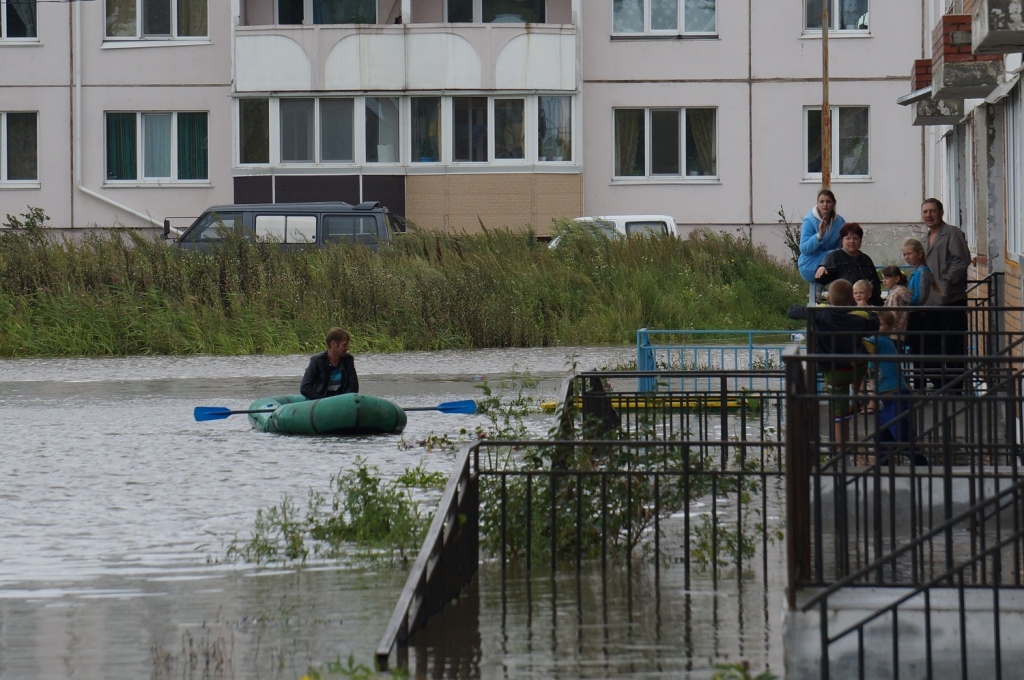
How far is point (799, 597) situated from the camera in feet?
18.2

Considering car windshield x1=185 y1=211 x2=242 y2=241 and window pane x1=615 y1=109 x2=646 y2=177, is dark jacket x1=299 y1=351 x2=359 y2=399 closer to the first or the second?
car windshield x1=185 y1=211 x2=242 y2=241

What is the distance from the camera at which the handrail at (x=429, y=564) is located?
18.3 ft

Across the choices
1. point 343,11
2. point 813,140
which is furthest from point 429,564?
point 343,11

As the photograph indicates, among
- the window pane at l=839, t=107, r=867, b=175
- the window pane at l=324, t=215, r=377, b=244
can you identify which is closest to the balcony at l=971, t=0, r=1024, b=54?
the window pane at l=324, t=215, r=377, b=244

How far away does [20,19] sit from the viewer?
39.2 m

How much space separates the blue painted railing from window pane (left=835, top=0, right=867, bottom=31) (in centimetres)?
1654

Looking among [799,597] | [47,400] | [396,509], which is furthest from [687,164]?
[799,597]

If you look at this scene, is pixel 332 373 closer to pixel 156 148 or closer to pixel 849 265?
pixel 849 265

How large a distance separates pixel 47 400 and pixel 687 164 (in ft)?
75.9

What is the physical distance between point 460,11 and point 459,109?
282 centimetres

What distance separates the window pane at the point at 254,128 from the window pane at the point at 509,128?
5.34m

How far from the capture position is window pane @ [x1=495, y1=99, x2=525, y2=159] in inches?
1486

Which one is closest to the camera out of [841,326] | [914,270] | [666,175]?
[841,326]

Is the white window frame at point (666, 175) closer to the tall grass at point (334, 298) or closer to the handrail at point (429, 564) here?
the tall grass at point (334, 298)
